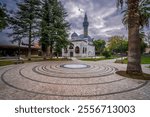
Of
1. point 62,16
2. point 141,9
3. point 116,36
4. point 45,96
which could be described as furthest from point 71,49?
point 45,96

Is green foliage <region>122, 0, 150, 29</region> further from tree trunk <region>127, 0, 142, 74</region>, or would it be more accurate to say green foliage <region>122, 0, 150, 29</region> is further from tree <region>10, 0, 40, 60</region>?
tree <region>10, 0, 40, 60</region>

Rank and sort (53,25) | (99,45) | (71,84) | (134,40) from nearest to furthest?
(71,84)
(134,40)
(53,25)
(99,45)

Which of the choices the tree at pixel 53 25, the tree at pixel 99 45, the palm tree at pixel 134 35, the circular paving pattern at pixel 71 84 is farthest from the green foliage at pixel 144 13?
the tree at pixel 99 45

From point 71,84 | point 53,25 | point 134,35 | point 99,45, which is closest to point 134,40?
point 134,35

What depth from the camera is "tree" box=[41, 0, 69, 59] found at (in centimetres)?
2519

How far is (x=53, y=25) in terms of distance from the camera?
2625 centimetres

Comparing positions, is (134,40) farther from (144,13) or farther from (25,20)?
(25,20)

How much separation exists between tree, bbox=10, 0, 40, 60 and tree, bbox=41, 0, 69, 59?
2111 mm

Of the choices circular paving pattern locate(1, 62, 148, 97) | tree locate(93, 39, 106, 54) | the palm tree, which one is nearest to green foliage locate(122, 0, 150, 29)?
the palm tree

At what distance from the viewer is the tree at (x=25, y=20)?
→ 75.8ft

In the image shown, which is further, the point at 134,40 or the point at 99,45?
the point at 99,45

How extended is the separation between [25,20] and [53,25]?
5.74m

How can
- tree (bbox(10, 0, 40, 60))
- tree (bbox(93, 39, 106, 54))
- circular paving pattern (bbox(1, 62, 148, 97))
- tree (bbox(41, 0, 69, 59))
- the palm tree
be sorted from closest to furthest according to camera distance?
circular paving pattern (bbox(1, 62, 148, 97)) → the palm tree → tree (bbox(10, 0, 40, 60)) → tree (bbox(41, 0, 69, 59)) → tree (bbox(93, 39, 106, 54))

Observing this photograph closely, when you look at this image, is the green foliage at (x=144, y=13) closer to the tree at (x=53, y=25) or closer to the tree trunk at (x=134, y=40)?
the tree trunk at (x=134, y=40)
